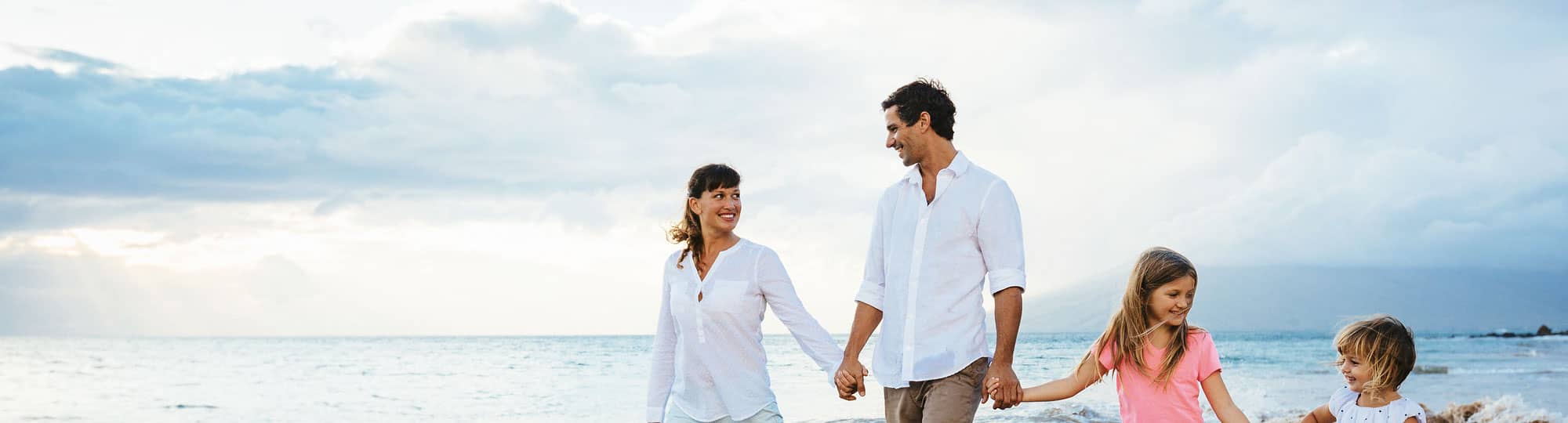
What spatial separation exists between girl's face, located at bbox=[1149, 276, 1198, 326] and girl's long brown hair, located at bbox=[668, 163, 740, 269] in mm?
1631

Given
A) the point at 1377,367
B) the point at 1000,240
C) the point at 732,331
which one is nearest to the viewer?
the point at 1000,240

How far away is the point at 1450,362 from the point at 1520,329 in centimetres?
3397

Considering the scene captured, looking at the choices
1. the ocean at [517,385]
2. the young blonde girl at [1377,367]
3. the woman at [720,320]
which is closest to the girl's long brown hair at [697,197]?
the woman at [720,320]

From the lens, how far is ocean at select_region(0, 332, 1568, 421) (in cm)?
1552

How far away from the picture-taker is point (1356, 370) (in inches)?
152

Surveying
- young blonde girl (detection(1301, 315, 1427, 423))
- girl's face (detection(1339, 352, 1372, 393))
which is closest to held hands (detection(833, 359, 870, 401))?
young blonde girl (detection(1301, 315, 1427, 423))

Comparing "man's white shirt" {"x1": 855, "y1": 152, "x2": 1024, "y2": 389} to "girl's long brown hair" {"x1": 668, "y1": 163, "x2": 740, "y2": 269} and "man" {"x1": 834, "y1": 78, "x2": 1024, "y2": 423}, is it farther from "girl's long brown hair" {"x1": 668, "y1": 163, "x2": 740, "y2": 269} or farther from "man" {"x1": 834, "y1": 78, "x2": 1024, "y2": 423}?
"girl's long brown hair" {"x1": 668, "y1": 163, "x2": 740, "y2": 269}

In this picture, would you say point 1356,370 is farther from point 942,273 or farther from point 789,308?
point 789,308

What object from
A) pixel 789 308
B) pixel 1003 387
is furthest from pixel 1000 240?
pixel 789 308

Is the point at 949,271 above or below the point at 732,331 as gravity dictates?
above

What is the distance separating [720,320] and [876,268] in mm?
693

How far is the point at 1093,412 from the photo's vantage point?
12.2m

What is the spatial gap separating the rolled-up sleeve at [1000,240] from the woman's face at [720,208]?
1131 mm

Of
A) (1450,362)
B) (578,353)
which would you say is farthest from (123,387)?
(1450,362)
